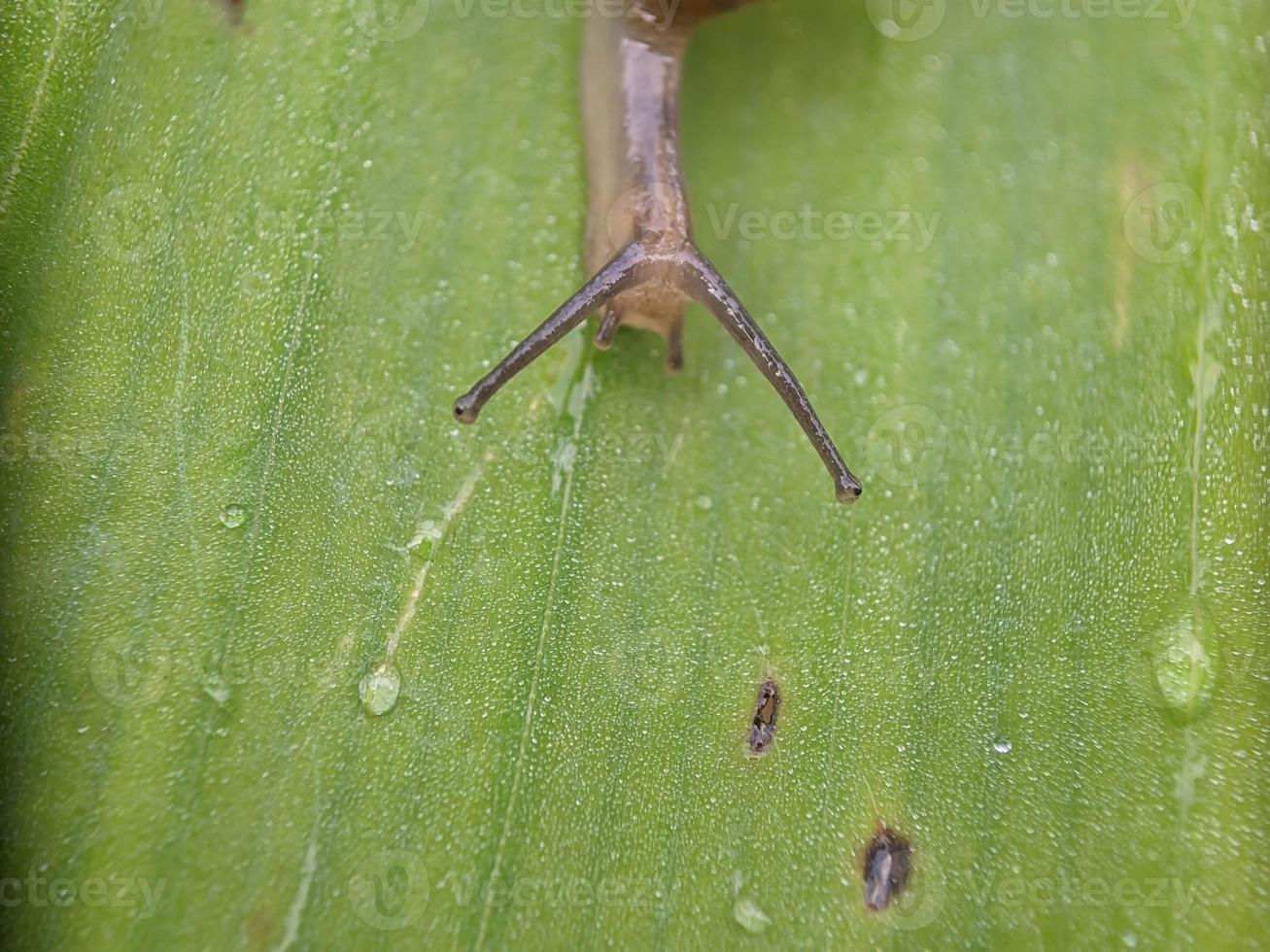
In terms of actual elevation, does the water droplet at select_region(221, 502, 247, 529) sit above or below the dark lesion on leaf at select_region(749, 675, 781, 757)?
above

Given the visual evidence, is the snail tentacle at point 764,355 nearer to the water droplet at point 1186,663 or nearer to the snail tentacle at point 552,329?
the snail tentacle at point 552,329

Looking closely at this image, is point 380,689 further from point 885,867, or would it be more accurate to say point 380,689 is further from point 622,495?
point 885,867

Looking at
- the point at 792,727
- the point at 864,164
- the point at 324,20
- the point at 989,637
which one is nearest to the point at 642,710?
the point at 792,727

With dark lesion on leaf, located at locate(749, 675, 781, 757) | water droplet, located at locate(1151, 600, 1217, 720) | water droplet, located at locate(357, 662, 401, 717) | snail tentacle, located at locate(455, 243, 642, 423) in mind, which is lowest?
water droplet, located at locate(1151, 600, 1217, 720)

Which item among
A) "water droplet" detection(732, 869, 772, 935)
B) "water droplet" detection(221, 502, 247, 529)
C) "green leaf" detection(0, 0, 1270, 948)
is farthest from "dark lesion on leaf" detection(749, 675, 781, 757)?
"water droplet" detection(221, 502, 247, 529)

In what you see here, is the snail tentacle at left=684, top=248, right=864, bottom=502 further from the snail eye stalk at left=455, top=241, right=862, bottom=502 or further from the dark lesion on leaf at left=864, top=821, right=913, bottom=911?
the dark lesion on leaf at left=864, top=821, right=913, bottom=911

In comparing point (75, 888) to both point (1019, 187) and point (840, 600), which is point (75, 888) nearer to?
point (840, 600)

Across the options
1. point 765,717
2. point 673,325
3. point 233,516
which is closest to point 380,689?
point 233,516
